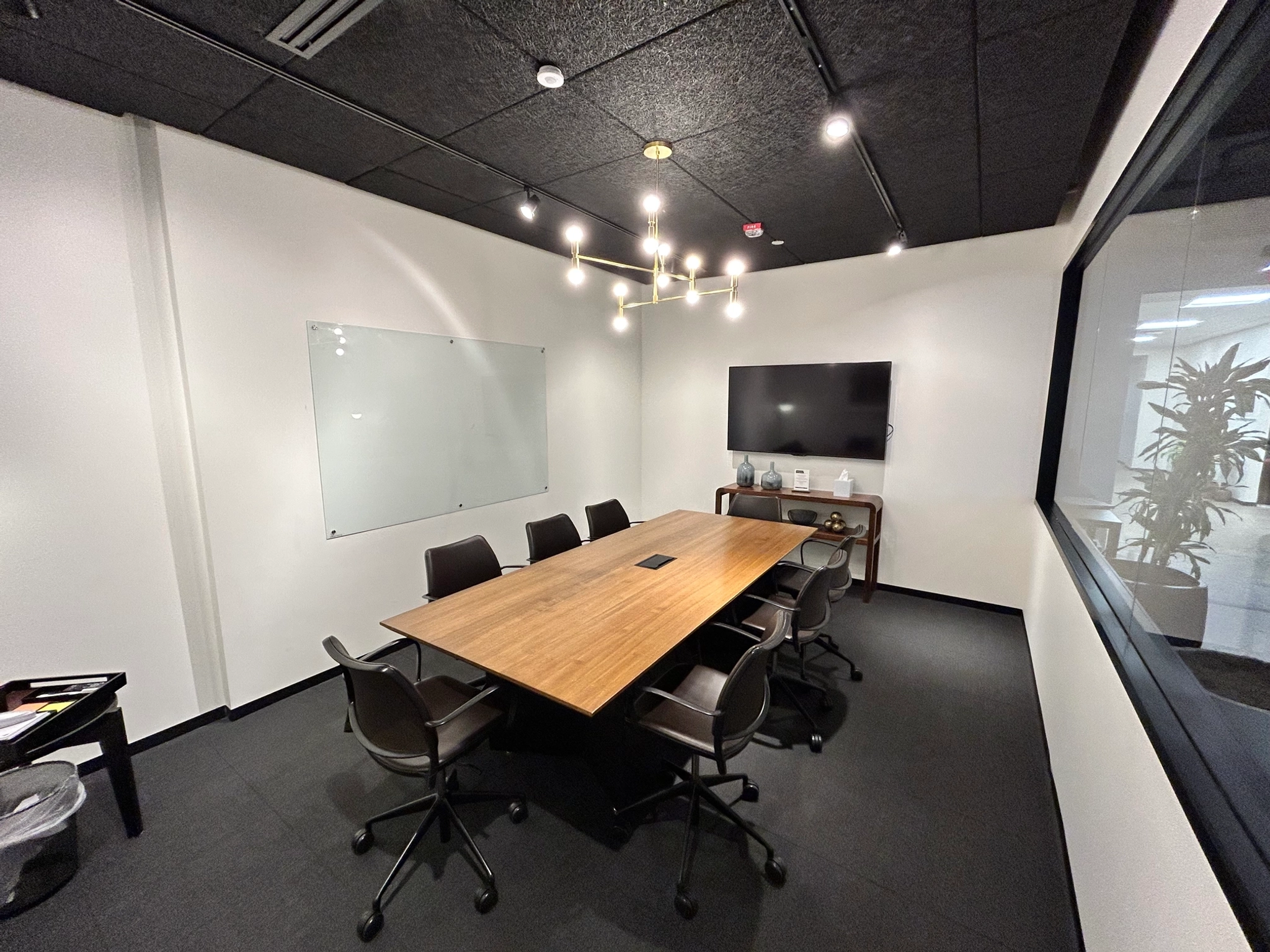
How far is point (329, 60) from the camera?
1.83 m

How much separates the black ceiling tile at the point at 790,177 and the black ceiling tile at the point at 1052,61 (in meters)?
0.62

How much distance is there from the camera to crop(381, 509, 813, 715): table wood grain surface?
1.71m

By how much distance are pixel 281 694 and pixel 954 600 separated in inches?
192

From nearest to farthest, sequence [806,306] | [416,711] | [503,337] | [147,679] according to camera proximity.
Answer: [416,711] < [147,679] < [503,337] < [806,306]

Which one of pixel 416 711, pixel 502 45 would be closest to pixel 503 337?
pixel 502 45

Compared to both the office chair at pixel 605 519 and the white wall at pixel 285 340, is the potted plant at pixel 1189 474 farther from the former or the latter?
the white wall at pixel 285 340

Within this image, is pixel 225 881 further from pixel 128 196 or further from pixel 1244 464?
pixel 1244 464

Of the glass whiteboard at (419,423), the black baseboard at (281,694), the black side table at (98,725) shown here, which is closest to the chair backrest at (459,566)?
the glass whiteboard at (419,423)

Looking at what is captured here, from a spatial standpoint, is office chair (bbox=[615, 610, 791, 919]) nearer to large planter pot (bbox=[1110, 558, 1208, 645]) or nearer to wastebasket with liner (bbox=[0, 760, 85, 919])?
large planter pot (bbox=[1110, 558, 1208, 645])

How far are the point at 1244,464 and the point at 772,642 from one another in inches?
45.4

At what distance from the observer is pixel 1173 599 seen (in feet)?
4.04

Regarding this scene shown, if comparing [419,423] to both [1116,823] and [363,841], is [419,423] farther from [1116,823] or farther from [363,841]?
[1116,823]

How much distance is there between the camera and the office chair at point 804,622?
2.42 m

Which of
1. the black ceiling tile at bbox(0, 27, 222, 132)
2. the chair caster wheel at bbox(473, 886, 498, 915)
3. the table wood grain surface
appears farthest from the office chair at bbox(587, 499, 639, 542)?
the black ceiling tile at bbox(0, 27, 222, 132)
